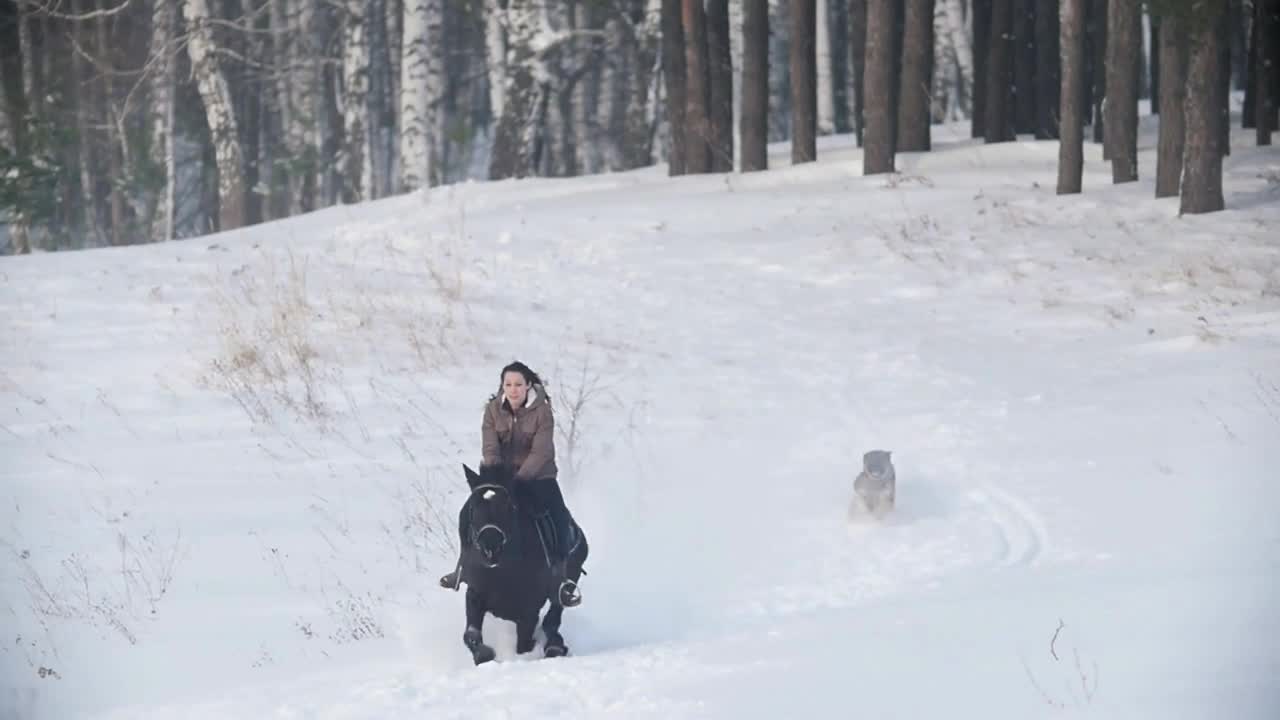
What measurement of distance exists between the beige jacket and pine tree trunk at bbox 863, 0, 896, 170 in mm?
14156

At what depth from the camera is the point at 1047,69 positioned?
27.0m

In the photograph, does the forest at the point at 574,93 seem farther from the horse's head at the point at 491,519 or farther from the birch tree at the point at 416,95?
the horse's head at the point at 491,519

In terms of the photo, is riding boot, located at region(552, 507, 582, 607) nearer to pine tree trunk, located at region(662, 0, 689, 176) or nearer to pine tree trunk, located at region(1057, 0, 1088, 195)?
pine tree trunk, located at region(1057, 0, 1088, 195)

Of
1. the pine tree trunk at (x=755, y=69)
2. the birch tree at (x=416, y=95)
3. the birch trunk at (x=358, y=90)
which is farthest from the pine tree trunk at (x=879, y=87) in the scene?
the birch trunk at (x=358, y=90)

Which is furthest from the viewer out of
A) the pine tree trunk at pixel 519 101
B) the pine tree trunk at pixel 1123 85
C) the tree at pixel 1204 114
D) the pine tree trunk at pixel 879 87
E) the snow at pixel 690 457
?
the pine tree trunk at pixel 519 101

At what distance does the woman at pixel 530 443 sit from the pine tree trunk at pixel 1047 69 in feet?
66.9

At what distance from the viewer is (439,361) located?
13.9m

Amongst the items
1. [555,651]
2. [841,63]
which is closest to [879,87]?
[555,651]

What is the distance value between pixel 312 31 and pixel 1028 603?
34634mm

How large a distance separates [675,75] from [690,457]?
44.9ft

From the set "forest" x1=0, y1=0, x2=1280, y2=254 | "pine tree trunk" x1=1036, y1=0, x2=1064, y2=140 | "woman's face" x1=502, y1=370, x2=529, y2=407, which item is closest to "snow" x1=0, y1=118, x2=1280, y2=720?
"woman's face" x1=502, y1=370, x2=529, y2=407

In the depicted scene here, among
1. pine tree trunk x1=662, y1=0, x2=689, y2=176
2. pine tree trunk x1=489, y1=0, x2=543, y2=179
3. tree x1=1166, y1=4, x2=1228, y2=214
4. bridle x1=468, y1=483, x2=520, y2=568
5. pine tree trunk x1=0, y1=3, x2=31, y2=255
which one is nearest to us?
bridle x1=468, y1=483, x2=520, y2=568

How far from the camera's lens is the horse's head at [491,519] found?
7449mm

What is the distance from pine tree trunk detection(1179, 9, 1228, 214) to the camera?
1702cm
